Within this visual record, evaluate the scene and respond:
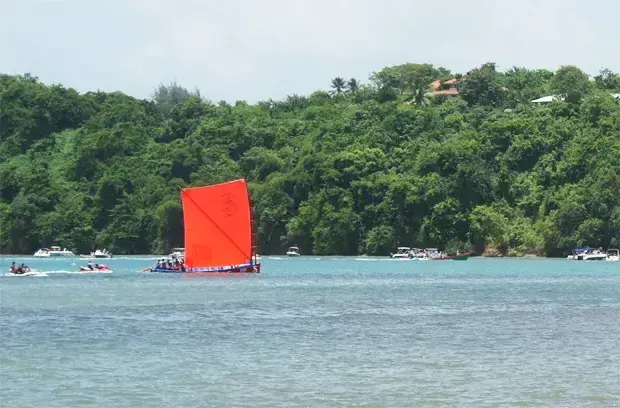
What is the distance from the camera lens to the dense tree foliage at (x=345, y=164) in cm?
12950

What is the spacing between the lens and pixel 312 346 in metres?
39.3

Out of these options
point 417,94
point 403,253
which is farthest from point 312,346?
point 417,94

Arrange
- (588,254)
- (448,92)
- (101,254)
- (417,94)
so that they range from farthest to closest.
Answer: (448,92) → (417,94) → (101,254) → (588,254)

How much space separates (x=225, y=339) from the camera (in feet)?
138

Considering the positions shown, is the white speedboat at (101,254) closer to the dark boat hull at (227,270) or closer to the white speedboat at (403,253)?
the white speedboat at (403,253)

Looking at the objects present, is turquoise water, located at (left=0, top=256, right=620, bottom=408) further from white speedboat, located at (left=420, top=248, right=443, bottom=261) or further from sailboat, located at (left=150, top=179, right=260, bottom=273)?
white speedboat, located at (left=420, top=248, right=443, bottom=261)

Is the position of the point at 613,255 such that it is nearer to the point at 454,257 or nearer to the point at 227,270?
the point at 454,257

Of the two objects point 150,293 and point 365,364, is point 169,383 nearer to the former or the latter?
point 365,364

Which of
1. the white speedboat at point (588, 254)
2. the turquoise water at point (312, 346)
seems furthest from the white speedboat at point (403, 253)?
the turquoise water at point (312, 346)

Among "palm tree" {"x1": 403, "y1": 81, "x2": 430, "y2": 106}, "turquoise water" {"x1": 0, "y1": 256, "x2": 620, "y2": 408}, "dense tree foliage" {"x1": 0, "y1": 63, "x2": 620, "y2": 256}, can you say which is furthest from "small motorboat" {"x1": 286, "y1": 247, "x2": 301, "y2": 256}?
"turquoise water" {"x1": 0, "y1": 256, "x2": 620, "y2": 408}

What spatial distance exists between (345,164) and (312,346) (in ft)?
333

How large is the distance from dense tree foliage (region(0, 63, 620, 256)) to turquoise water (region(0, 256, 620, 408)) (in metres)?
53.9

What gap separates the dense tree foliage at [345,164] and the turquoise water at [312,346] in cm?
5388

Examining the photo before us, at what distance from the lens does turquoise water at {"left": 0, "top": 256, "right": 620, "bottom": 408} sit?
29188mm
